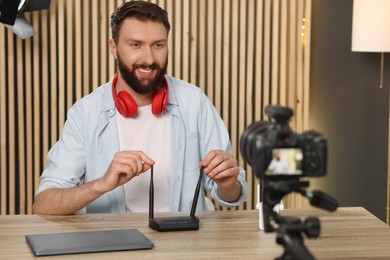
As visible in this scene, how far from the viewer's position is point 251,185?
500cm

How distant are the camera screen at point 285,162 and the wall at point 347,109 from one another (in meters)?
3.38

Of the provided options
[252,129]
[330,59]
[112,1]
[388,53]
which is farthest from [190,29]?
[252,129]

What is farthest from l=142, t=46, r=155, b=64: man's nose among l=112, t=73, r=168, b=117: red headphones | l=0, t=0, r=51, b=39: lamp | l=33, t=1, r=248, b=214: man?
l=0, t=0, r=51, b=39: lamp

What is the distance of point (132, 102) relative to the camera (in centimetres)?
324

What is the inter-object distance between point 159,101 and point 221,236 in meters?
0.83

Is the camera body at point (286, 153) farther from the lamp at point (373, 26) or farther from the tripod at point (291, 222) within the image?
the lamp at point (373, 26)

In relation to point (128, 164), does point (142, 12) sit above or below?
above

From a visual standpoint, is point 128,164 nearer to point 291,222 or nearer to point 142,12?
point 142,12

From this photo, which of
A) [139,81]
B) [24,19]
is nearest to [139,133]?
[139,81]

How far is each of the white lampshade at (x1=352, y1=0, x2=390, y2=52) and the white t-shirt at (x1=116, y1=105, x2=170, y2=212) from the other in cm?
187

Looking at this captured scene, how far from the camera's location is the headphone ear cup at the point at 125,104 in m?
3.24

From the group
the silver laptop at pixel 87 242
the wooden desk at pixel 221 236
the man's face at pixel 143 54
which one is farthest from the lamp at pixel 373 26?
the silver laptop at pixel 87 242

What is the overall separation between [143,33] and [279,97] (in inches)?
72.7

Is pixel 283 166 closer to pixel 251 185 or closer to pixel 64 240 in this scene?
pixel 64 240
